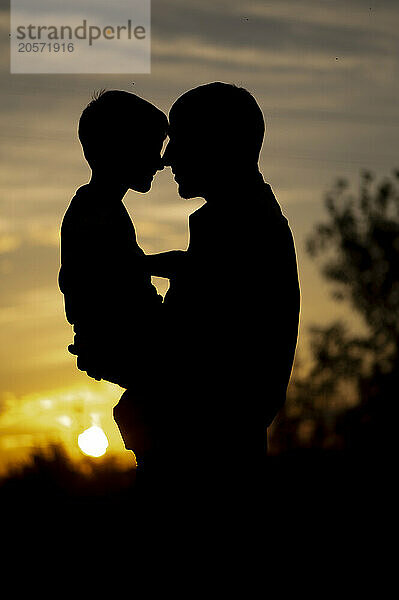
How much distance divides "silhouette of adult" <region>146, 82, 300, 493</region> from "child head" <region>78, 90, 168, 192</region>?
5.1 inches

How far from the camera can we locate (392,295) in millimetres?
24547

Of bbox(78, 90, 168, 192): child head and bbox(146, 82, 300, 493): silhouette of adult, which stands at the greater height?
bbox(78, 90, 168, 192): child head

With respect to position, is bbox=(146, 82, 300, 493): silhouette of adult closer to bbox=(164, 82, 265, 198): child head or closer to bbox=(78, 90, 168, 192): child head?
bbox=(164, 82, 265, 198): child head

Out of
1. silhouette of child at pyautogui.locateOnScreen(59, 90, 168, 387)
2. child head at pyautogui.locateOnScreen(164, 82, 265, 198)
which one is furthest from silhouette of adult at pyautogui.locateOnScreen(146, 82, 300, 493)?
silhouette of child at pyautogui.locateOnScreen(59, 90, 168, 387)

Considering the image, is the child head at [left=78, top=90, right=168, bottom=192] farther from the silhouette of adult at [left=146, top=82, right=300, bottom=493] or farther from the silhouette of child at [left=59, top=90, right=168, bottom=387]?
the silhouette of adult at [left=146, top=82, right=300, bottom=493]

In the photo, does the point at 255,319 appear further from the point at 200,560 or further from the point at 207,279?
the point at 200,560

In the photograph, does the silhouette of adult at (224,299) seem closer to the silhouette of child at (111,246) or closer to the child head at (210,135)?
the child head at (210,135)

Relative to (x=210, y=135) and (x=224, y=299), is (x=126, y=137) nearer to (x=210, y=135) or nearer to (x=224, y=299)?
(x=210, y=135)

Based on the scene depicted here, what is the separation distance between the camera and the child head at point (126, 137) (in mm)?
5000

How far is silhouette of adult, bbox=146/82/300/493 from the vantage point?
4844 millimetres

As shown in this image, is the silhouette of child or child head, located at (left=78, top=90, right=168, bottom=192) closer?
the silhouette of child

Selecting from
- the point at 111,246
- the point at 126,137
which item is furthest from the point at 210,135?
the point at 111,246

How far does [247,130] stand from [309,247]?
18.0 meters

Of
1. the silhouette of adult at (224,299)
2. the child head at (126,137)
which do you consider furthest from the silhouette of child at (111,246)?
the silhouette of adult at (224,299)
